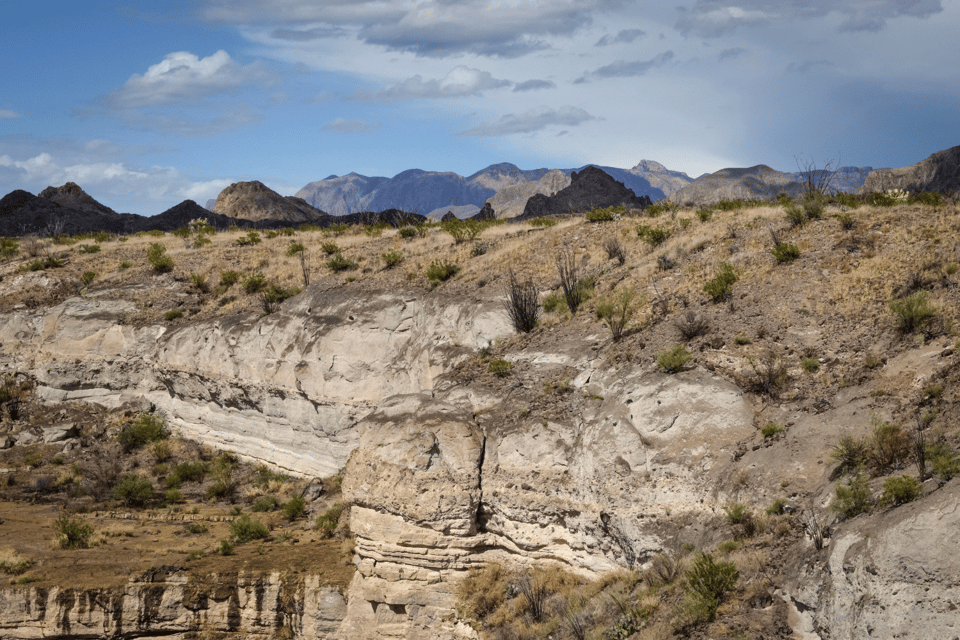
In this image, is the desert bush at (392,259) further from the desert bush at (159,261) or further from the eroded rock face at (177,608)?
the eroded rock face at (177,608)

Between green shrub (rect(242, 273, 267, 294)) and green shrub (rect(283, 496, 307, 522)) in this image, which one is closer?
green shrub (rect(283, 496, 307, 522))

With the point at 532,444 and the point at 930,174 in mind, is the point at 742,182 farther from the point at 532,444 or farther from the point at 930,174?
the point at 532,444

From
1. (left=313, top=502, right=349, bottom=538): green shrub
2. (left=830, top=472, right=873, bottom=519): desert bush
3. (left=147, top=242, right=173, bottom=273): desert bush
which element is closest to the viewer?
(left=830, top=472, right=873, bottom=519): desert bush

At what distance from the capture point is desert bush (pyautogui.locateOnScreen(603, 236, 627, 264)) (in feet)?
89.5

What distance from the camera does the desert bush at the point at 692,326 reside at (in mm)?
19516

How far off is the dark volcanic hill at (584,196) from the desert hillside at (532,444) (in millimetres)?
36071

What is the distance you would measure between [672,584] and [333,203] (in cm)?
15509

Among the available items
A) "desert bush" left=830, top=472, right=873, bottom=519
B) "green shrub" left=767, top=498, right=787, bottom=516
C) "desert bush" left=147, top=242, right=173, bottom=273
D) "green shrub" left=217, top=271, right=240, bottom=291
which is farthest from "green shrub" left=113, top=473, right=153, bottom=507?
"desert bush" left=830, top=472, right=873, bottom=519

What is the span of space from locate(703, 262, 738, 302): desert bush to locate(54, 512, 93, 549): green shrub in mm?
19626

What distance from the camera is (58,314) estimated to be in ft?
116

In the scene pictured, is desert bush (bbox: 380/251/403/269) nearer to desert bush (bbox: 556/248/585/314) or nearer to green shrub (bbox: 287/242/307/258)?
green shrub (bbox: 287/242/307/258)

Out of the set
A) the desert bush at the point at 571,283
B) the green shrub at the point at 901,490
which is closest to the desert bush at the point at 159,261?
the desert bush at the point at 571,283

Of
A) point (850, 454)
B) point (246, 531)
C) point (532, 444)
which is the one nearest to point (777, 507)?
point (850, 454)

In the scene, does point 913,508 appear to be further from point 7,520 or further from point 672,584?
point 7,520
